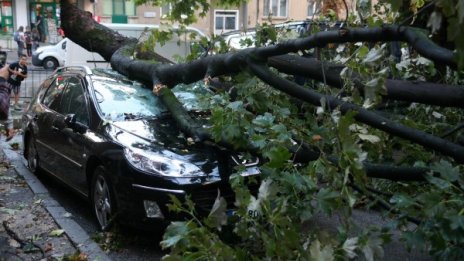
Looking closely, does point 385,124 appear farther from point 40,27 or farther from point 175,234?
point 40,27

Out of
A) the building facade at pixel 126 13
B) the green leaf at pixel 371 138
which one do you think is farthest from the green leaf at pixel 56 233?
the building facade at pixel 126 13

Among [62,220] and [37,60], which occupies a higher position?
[37,60]

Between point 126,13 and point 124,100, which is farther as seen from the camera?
point 126,13

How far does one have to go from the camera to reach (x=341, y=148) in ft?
9.12

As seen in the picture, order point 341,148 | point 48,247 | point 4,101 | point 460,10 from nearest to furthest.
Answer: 1. point 460,10
2. point 341,148
3. point 48,247
4. point 4,101

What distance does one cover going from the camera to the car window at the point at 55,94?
7259 millimetres

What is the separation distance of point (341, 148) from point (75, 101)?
15.1 feet

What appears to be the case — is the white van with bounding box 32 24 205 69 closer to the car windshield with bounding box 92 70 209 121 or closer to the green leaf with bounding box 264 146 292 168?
the car windshield with bounding box 92 70 209 121

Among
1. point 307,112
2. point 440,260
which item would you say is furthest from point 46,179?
point 440,260

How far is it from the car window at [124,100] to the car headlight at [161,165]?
3.12 feet

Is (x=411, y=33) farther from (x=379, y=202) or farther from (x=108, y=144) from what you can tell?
(x=108, y=144)

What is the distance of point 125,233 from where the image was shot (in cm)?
555

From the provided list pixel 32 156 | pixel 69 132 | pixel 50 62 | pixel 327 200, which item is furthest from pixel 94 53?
pixel 327 200

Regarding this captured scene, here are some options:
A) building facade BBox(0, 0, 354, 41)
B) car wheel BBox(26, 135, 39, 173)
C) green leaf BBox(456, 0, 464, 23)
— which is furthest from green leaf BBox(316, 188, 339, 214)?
building facade BBox(0, 0, 354, 41)
